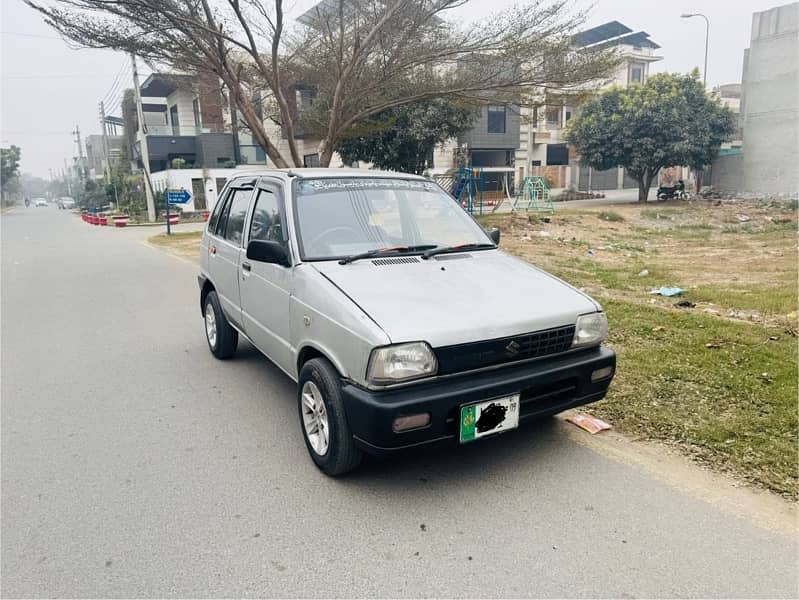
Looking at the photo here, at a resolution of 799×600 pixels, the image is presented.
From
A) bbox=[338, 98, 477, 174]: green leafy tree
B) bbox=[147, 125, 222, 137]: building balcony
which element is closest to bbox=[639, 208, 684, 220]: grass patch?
bbox=[338, 98, 477, 174]: green leafy tree

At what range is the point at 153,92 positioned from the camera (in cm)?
4031

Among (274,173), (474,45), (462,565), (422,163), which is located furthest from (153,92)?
(462,565)

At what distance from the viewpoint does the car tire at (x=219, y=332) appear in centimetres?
537

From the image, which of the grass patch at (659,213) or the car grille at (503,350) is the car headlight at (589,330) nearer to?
the car grille at (503,350)

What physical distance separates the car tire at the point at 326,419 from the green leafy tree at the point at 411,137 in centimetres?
1856

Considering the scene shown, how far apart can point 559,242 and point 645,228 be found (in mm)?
5810

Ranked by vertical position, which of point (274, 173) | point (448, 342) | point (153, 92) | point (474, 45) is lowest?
point (448, 342)

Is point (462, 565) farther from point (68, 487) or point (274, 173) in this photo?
point (274, 173)

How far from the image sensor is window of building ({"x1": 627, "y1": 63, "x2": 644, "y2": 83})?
45562 mm

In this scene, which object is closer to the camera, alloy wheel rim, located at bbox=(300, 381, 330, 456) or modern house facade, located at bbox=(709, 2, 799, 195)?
alloy wheel rim, located at bbox=(300, 381, 330, 456)

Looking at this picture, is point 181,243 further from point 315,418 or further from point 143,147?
point 315,418

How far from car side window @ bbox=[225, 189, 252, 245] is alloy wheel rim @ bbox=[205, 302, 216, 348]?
98cm

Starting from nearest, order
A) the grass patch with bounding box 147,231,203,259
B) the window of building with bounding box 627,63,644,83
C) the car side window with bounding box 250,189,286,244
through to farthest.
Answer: the car side window with bounding box 250,189,286,244 → the grass patch with bounding box 147,231,203,259 → the window of building with bounding box 627,63,644,83

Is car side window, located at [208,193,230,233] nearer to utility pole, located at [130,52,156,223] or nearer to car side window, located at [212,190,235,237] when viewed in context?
car side window, located at [212,190,235,237]
